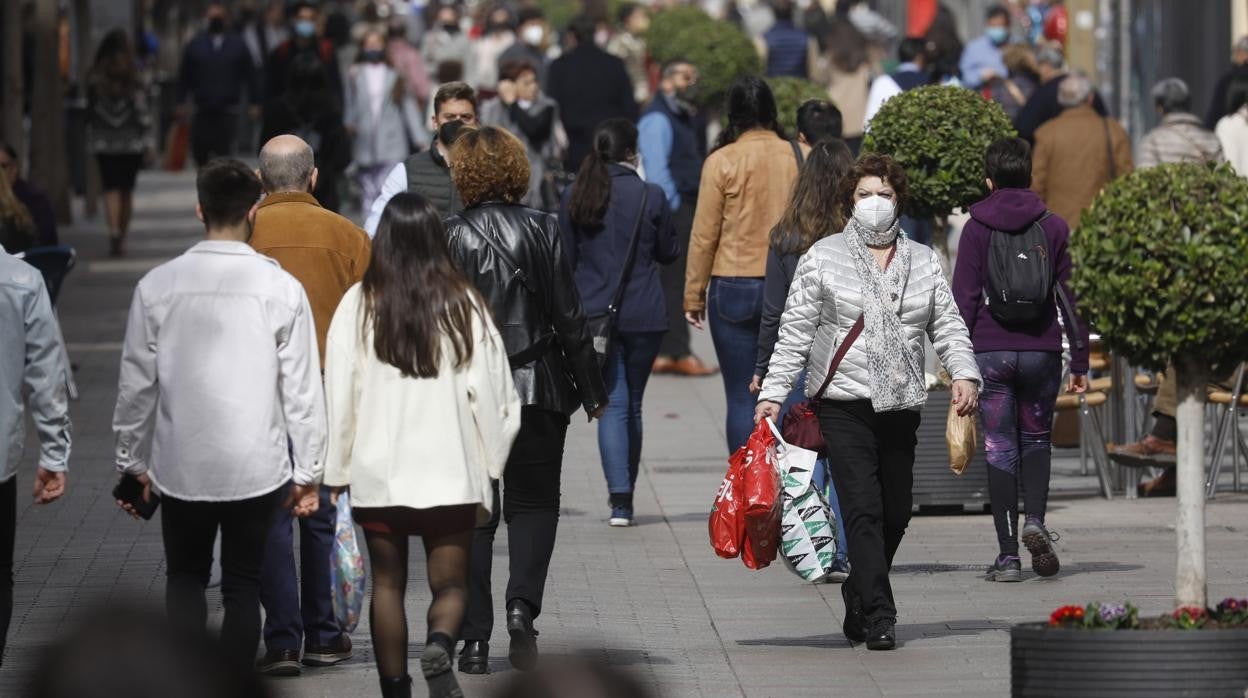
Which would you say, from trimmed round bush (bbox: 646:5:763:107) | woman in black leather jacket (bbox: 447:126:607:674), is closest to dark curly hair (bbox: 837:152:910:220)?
woman in black leather jacket (bbox: 447:126:607:674)

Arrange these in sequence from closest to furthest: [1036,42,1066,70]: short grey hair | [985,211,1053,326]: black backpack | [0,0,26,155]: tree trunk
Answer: [985,211,1053,326]: black backpack → [1036,42,1066,70]: short grey hair → [0,0,26,155]: tree trunk

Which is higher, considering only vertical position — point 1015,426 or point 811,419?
point 811,419

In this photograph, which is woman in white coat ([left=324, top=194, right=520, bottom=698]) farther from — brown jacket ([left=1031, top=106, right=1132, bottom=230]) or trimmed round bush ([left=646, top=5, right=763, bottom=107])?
trimmed round bush ([left=646, top=5, right=763, bottom=107])

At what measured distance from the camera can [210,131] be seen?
2841cm

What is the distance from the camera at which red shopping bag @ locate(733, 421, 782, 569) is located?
25.7 feet

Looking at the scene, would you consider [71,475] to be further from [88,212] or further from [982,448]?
[88,212]

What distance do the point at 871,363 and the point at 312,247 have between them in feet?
5.78

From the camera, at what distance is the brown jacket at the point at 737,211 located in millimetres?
10445

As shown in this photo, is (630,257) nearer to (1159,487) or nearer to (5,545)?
(1159,487)

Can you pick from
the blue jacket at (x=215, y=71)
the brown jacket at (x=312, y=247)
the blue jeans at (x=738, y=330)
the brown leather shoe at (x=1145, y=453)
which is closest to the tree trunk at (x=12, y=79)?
the blue jacket at (x=215, y=71)

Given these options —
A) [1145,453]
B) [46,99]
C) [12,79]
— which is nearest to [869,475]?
[1145,453]

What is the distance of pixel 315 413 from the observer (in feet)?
21.3

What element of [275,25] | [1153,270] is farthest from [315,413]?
[275,25]

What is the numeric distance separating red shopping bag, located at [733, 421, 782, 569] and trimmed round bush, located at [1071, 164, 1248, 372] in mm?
1772
